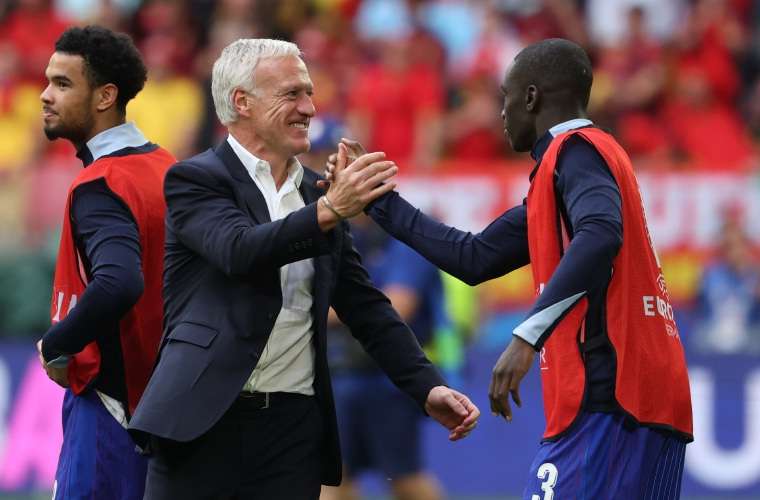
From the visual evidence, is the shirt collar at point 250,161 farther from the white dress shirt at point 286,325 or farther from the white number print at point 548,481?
the white number print at point 548,481

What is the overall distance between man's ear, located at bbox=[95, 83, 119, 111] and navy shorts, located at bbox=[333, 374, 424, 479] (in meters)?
3.29

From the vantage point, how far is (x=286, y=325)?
539cm

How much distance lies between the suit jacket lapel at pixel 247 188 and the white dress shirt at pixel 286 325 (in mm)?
24

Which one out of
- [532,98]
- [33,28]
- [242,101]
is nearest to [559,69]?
[532,98]

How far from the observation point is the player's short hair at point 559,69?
17.8ft

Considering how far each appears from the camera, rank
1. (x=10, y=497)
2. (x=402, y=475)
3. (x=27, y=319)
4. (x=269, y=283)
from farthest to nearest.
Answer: (x=27, y=319)
(x=10, y=497)
(x=402, y=475)
(x=269, y=283)

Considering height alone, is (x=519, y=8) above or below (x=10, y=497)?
above

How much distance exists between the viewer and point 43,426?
1120 cm

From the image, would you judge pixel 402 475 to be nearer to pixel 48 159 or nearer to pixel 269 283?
pixel 269 283

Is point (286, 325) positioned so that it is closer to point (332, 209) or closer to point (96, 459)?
point (332, 209)

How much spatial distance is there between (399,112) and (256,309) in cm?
896

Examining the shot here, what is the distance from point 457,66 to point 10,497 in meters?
6.23

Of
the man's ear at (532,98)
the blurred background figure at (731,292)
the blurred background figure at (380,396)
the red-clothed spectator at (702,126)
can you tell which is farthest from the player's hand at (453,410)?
the red-clothed spectator at (702,126)

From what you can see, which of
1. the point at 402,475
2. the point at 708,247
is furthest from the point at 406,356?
the point at 708,247
